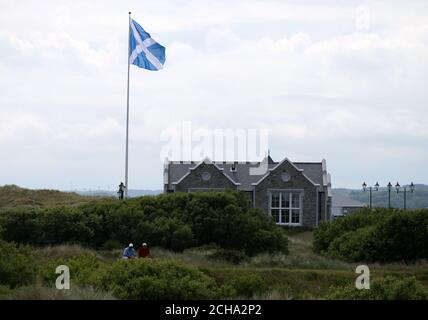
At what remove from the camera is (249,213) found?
39844 millimetres

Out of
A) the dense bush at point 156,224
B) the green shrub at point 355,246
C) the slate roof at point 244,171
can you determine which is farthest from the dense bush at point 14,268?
the slate roof at point 244,171

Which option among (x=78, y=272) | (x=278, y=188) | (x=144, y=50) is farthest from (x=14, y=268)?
(x=278, y=188)

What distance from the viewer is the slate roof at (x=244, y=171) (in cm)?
5991

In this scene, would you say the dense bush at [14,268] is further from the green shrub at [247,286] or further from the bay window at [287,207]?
the bay window at [287,207]

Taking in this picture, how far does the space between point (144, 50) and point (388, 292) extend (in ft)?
99.7

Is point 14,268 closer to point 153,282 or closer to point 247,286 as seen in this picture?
point 153,282

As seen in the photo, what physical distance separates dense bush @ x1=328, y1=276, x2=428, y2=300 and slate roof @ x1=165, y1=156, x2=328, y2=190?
43.4 metres

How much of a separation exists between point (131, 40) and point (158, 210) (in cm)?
1012

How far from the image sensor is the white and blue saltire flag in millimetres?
42406

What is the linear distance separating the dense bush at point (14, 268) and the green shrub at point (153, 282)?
1549 mm

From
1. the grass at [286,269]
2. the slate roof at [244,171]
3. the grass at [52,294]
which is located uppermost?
the slate roof at [244,171]

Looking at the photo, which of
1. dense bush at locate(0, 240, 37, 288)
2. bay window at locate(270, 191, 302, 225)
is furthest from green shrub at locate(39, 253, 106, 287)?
bay window at locate(270, 191, 302, 225)
